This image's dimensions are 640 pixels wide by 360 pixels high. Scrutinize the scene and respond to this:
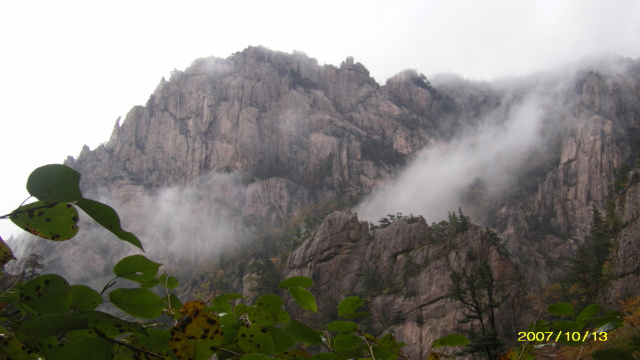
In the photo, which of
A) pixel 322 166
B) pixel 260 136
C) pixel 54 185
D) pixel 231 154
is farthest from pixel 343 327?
pixel 260 136

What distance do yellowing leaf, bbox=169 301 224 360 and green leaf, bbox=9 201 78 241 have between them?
26 centimetres

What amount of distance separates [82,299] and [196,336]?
239 millimetres

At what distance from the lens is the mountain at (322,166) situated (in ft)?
188

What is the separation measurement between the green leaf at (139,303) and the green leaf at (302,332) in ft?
1.15

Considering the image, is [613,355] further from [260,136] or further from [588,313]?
[260,136]

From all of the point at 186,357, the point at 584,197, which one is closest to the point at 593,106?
the point at 584,197

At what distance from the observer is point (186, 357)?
1.91 ft

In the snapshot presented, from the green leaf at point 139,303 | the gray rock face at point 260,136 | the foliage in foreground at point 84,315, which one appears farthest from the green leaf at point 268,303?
the gray rock face at point 260,136

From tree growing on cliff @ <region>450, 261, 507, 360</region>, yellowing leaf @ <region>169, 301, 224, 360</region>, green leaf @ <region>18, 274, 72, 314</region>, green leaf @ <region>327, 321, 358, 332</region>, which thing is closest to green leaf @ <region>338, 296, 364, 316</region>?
green leaf @ <region>327, 321, 358, 332</region>

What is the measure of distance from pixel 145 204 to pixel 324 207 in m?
30.4

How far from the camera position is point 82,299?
0.66 m

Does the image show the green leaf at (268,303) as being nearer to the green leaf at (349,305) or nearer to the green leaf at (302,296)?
the green leaf at (302,296)

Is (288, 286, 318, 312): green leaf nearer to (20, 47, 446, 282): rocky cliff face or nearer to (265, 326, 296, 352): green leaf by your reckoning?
(265, 326, 296, 352): green leaf

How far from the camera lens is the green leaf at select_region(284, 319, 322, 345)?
3.03ft
